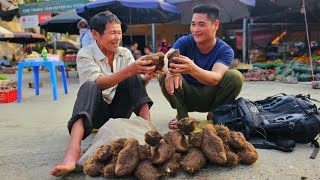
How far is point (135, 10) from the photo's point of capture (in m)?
10.7

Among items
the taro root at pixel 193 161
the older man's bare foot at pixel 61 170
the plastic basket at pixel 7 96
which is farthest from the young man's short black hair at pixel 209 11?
the plastic basket at pixel 7 96

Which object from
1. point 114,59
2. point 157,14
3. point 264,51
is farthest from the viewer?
point 264,51

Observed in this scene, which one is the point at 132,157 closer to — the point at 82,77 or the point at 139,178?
the point at 139,178

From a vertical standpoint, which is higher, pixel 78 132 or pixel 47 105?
pixel 78 132

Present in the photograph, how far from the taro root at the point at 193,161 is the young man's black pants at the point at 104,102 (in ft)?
2.38

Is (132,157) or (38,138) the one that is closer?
(132,157)

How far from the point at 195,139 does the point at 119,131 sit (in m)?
0.60

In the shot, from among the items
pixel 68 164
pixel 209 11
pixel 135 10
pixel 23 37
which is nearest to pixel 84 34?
pixel 135 10

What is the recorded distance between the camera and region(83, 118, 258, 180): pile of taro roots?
205cm

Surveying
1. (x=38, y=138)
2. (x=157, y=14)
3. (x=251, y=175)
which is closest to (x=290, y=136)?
(x=251, y=175)

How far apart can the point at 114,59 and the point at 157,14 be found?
8275 mm

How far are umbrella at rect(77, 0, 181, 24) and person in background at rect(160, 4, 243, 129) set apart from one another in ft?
19.0

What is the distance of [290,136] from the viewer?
2.73 m

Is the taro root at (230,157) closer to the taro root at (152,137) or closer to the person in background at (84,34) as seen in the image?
the taro root at (152,137)
